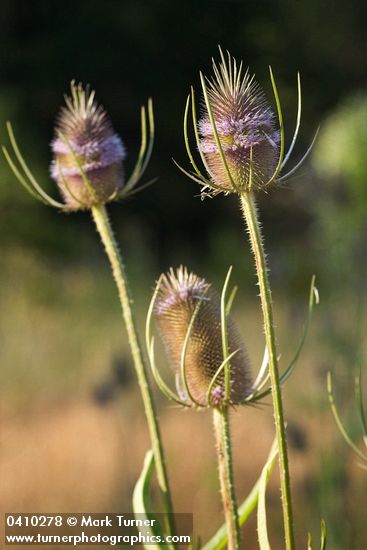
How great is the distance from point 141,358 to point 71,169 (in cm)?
40

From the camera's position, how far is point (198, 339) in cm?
141

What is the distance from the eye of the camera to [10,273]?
940 centimetres

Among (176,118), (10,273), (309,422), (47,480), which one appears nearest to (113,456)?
(47,480)

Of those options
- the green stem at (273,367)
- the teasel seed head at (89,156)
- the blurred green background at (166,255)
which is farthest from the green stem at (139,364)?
the blurred green background at (166,255)

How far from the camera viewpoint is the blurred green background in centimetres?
358

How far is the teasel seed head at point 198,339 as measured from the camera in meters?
1.39

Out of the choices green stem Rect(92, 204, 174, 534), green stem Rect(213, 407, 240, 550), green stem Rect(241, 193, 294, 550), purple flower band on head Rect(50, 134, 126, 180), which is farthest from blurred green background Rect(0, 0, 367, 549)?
green stem Rect(241, 193, 294, 550)

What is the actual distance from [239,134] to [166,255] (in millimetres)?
11968

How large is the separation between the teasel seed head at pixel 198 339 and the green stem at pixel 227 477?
0.13 feet

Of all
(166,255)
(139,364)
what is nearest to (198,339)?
(139,364)

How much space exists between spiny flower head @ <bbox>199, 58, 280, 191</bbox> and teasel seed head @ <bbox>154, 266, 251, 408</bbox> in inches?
9.5

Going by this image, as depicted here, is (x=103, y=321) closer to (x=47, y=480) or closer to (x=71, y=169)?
(x=47, y=480)

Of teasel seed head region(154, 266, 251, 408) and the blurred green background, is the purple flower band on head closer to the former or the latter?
teasel seed head region(154, 266, 251, 408)

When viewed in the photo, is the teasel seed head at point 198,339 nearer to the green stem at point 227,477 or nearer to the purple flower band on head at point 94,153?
the green stem at point 227,477
